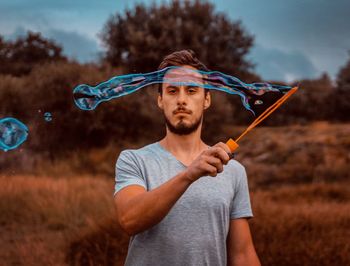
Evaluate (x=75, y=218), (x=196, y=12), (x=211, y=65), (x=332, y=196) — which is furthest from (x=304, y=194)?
(x=196, y=12)

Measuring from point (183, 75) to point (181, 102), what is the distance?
14 centimetres

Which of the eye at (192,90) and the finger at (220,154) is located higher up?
the eye at (192,90)

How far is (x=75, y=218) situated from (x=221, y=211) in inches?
214

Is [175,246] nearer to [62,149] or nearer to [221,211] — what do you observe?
[221,211]

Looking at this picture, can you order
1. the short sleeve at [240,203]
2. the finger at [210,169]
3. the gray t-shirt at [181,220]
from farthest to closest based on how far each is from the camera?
the short sleeve at [240,203] < the gray t-shirt at [181,220] < the finger at [210,169]

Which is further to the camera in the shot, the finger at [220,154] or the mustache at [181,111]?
the mustache at [181,111]

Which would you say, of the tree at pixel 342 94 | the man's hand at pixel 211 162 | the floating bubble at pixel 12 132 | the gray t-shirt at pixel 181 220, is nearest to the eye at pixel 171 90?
the gray t-shirt at pixel 181 220

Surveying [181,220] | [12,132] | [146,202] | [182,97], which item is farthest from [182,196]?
[12,132]

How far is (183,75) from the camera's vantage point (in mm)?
2223

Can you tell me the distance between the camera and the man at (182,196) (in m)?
1.80

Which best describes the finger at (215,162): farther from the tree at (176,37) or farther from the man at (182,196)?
the tree at (176,37)

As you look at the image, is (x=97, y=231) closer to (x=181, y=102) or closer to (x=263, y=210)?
(x=263, y=210)

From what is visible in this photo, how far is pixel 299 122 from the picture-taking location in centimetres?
1648

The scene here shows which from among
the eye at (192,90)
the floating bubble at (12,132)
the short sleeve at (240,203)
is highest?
the floating bubble at (12,132)
